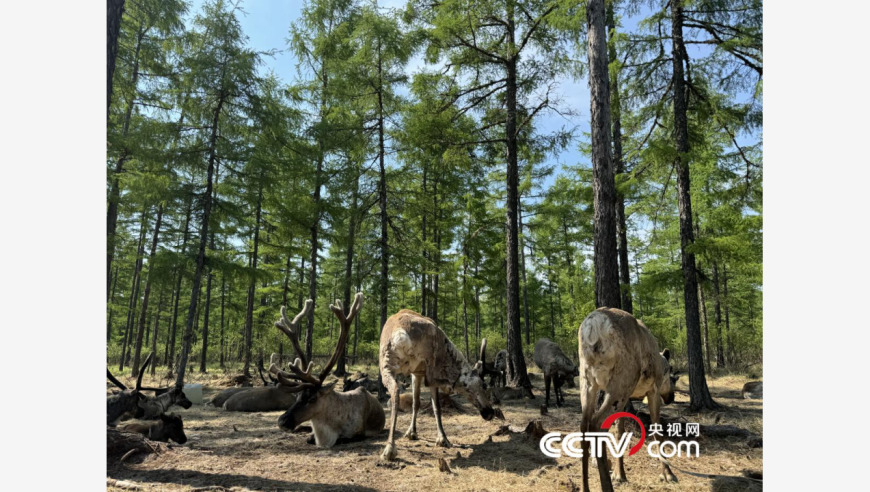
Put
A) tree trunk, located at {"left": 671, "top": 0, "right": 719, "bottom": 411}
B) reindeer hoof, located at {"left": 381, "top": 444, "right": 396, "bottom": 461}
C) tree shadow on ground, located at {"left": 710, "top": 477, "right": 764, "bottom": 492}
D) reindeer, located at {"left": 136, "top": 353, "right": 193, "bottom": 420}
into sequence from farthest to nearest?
tree trunk, located at {"left": 671, "top": 0, "right": 719, "bottom": 411}, reindeer, located at {"left": 136, "top": 353, "right": 193, "bottom": 420}, reindeer hoof, located at {"left": 381, "top": 444, "right": 396, "bottom": 461}, tree shadow on ground, located at {"left": 710, "top": 477, "right": 764, "bottom": 492}

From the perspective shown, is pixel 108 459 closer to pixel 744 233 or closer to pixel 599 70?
pixel 599 70

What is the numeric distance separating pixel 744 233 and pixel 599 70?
3476 millimetres

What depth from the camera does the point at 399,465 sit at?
4.65 m

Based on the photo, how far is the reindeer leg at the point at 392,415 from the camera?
4886mm

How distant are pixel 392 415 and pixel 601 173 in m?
3.99

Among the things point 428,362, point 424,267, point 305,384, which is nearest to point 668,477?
point 428,362

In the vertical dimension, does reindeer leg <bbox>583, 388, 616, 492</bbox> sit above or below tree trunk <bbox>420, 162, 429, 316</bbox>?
below

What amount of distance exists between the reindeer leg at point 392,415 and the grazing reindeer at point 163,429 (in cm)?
277

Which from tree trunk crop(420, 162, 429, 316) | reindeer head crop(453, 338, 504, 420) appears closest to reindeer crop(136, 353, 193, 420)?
reindeer head crop(453, 338, 504, 420)

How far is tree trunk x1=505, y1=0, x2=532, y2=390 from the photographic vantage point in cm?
1103

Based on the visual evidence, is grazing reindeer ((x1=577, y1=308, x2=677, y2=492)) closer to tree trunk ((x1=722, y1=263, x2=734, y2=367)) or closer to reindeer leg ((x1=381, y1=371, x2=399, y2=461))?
reindeer leg ((x1=381, y1=371, x2=399, y2=461))

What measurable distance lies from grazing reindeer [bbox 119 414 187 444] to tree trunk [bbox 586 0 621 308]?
18.5ft

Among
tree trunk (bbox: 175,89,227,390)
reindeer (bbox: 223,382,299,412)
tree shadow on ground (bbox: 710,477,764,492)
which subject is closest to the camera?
tree shadow on ground (bbox: 710,477,764,492)

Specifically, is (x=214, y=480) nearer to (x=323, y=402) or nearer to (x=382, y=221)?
(x=323, y=402)
